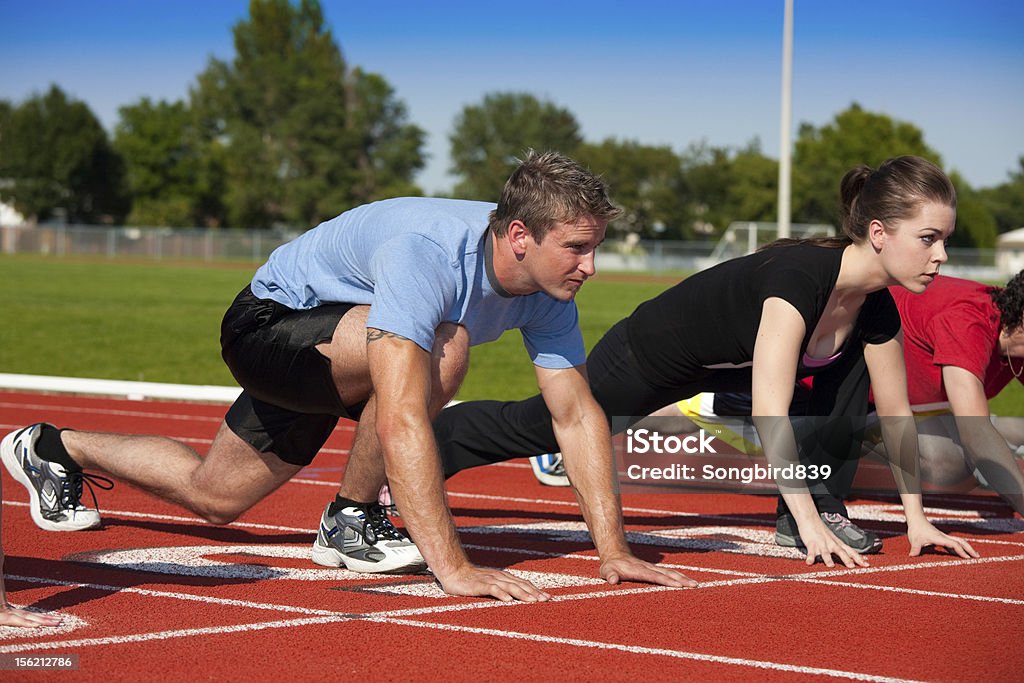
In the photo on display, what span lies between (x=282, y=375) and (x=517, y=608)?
1.20m

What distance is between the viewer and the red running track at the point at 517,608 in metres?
3.61

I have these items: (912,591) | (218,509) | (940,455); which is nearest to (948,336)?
(940,455)

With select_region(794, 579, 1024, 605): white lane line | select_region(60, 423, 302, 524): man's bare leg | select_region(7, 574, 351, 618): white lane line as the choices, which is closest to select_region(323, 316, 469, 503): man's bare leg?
select_region(60, 423, 302, 524): man's bare leg

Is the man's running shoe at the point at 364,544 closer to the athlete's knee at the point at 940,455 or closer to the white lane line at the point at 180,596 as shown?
the white lane line at the point at 180,596

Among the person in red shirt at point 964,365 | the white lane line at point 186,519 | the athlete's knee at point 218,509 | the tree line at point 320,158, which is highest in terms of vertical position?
the tree line at point 320,158

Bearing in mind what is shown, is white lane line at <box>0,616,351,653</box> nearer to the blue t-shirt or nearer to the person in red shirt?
the blue t-shirt

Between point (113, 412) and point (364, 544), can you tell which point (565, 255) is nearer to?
point (364, 544)

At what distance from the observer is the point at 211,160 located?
265 feet

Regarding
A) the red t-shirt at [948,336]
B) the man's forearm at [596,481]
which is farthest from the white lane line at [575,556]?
the red t-shirt at [948,336]

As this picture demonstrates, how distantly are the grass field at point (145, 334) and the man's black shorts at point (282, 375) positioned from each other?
25.3ft

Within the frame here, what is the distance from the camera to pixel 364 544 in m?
4.99

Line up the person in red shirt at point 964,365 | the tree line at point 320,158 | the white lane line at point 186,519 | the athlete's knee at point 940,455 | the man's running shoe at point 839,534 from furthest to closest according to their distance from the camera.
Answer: the tree line at point 320,158, the athlete's knee at point 940,455, the white lane line at point 186,519, the person in red shirt at point 964,365, the man's running shoe at point 839,534

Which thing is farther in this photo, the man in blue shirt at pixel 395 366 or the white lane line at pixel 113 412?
the white lane line at pixel 113 412

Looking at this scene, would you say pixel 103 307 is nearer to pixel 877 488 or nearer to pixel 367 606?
pixel 877 488
